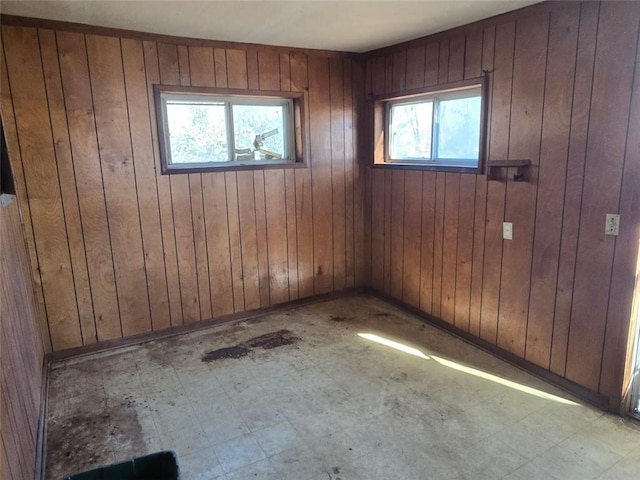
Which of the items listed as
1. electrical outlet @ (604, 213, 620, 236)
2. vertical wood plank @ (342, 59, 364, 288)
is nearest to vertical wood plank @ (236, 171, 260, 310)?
vertical wood plank @ (342, 59, 364, 288)

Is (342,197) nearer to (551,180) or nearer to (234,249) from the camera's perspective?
(234,249)

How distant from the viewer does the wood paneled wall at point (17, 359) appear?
62.4 inches

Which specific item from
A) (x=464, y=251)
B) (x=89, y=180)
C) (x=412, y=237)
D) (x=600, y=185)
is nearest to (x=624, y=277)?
(x=600, y=185)

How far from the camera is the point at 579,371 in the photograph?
2.60 m

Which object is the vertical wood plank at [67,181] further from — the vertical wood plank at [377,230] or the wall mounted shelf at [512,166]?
the wall mounted shelf at [512,166]

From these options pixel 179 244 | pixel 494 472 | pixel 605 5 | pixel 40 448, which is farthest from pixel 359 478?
pixel 605 5

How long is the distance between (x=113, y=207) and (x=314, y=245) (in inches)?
69.5

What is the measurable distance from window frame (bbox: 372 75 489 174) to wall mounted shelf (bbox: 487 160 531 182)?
97 mm

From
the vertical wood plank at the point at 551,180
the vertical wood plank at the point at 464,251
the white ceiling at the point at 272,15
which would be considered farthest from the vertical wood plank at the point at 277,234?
the vertical wood plank at the point at 551,180

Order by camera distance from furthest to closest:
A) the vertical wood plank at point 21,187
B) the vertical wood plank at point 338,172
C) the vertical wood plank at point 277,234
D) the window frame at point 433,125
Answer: the vertical wood plank at point 338,172 < the vertical wood plank at point 277,234 < the window frame at point 433,125 < the vertical wood plank at point 21,187

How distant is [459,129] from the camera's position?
3.31 meters

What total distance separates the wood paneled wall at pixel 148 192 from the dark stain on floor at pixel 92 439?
3.03 feet

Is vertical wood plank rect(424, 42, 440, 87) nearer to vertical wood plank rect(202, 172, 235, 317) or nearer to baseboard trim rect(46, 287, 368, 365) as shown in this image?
vertical wood plank rect(202, 172, 235, 317)

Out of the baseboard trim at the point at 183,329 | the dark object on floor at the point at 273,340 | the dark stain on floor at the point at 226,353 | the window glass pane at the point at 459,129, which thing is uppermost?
the window glass pane at the point at 459,129
